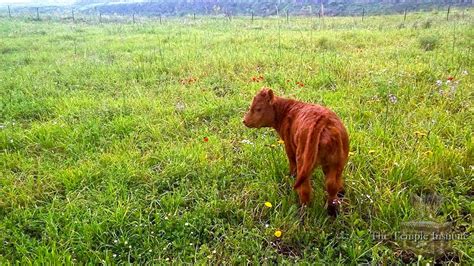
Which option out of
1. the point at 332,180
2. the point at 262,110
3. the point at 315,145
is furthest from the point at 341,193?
the point at 262,110

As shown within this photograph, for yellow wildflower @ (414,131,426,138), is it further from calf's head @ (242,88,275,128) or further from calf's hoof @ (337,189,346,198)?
calf's head @ (242,88,275,128)

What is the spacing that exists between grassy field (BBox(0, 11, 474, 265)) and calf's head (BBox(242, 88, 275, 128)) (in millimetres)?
473

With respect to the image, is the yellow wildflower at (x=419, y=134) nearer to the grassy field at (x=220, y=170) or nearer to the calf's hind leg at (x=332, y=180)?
the grassy field at (x=220, y=170)

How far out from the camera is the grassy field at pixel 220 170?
9.48 ft

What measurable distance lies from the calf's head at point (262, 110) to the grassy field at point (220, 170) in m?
0.47

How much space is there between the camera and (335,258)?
108 inches

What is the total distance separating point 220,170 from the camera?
388 cm

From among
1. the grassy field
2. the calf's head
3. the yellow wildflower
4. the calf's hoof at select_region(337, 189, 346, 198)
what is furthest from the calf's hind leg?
the yellow wildflower

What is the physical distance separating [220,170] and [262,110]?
81 cm

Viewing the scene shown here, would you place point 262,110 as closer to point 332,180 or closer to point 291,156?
point 291,156

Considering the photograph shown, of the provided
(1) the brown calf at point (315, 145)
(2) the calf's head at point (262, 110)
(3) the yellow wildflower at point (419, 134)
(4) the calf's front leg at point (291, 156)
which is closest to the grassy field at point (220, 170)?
(3) the yellow wildflower at point (419, 134)

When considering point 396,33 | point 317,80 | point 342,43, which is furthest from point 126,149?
point 396,33

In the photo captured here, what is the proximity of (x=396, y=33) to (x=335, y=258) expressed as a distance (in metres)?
11.9

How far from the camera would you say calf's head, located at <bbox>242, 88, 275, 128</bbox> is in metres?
3.61
